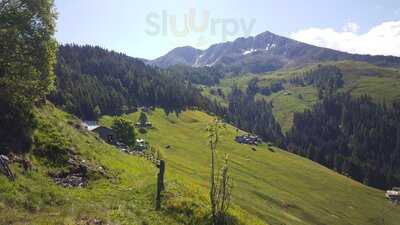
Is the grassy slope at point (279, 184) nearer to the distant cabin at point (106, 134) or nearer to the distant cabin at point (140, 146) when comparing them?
the distant cabin at point (140, 146)

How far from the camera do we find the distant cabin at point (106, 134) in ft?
383

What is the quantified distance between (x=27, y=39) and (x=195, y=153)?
11692 cm

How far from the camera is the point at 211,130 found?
1203 inches

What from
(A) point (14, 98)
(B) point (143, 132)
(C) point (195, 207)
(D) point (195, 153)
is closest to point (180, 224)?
(C) point (195, 207)

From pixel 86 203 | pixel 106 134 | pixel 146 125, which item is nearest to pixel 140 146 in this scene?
pixel 106 134

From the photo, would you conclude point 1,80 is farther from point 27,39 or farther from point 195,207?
point 195,207

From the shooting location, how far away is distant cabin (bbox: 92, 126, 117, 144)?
117m

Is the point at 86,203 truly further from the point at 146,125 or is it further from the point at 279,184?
the point at 146,125

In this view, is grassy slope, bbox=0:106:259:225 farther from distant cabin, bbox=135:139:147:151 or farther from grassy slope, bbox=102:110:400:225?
distant cabin, bbox=135:139:147:151

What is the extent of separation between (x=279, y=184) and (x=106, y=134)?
54.9 m

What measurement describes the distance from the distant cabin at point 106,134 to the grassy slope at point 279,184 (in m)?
15.8

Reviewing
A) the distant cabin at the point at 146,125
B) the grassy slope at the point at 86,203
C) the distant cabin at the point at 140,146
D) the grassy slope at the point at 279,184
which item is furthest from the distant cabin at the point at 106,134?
the grassy slope at the point at 86,203

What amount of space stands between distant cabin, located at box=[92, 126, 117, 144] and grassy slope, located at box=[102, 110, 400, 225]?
1579 centimetres

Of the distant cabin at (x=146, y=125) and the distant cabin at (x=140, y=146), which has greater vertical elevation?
the distant cabin at (x=140, y=146)
